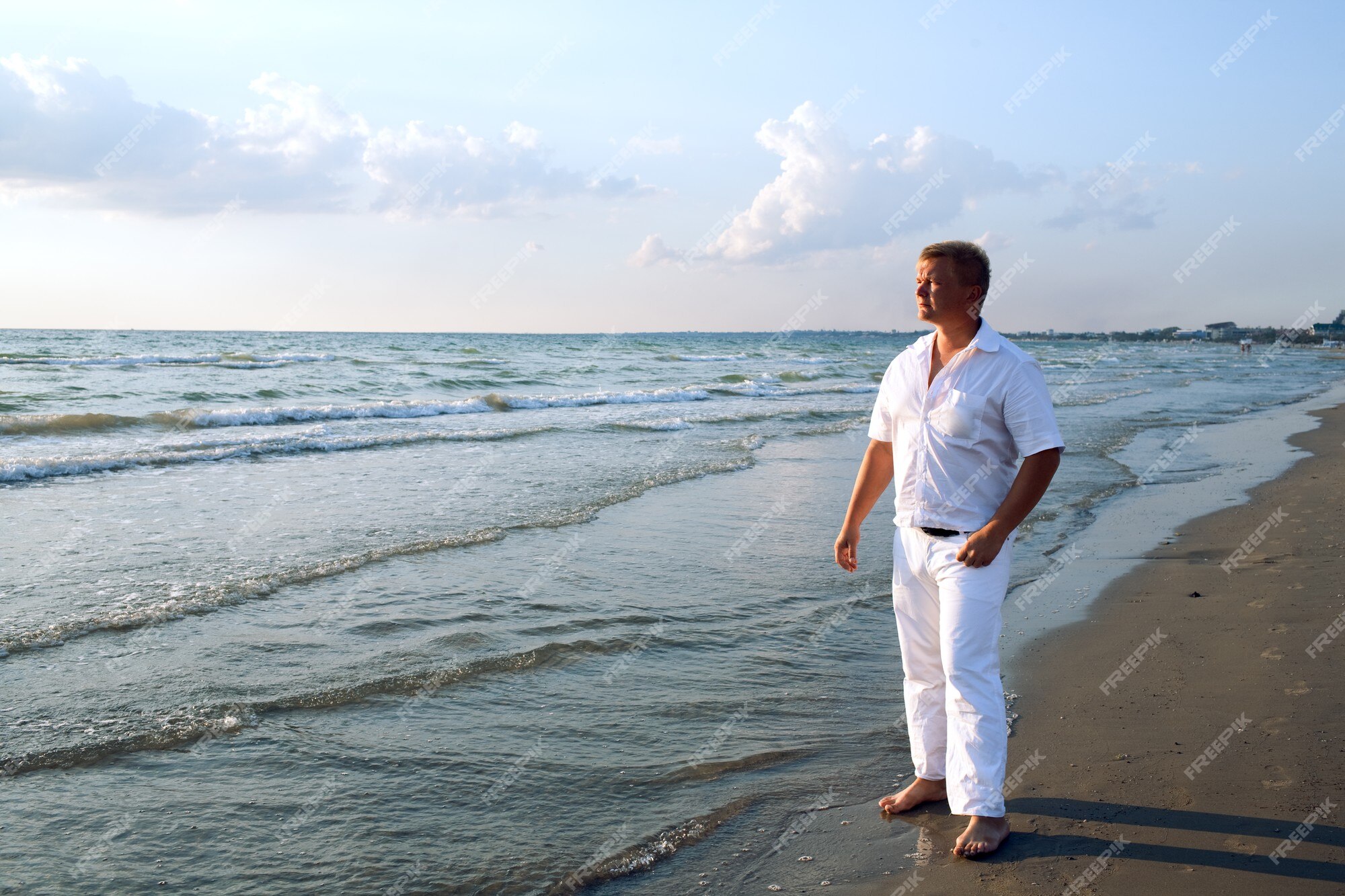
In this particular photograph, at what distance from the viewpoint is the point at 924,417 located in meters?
3.21

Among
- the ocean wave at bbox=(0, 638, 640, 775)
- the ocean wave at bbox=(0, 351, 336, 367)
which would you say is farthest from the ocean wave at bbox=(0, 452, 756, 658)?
the ocean wave at bbox=(0, 351, 336, 367)

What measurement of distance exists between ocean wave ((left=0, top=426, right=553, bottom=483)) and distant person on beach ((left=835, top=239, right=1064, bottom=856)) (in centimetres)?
1264

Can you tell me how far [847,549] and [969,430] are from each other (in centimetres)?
86

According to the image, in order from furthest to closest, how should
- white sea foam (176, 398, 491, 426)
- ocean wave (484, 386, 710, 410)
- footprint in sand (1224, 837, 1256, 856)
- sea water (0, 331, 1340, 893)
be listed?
1. ocean wave (484, 386, 710, 410)
2. white sea foam (176, 398, 491, 426)
3. sea water (0, 331, 1340, 893)
4. footprint in sand (1224, 837, 1256, 856)

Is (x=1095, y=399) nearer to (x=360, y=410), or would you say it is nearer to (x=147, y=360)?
(x=360, y=410)

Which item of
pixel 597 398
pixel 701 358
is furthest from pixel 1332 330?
pixel 597 398

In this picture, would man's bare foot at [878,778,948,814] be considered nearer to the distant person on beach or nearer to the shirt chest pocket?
the distant person on beach

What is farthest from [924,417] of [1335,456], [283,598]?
[1335,456]

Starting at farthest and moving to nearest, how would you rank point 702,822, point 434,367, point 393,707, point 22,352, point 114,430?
point 22,352, point 434,367, point 114,430, point 393,707, point 702,822

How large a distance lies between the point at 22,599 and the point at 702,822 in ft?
17.9

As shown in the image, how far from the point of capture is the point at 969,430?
3.09 m

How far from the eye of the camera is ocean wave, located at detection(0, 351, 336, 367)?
36.4 m

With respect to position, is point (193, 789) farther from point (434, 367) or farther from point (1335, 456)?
point (434, 367)

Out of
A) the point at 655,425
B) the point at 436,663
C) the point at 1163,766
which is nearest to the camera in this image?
the point at 1163,766
